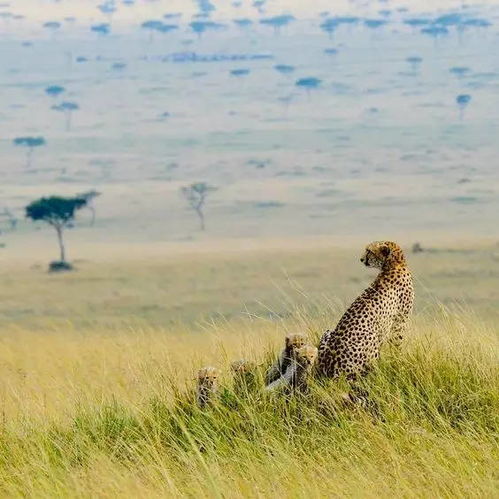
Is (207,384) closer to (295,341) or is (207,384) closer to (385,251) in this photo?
(295,341)

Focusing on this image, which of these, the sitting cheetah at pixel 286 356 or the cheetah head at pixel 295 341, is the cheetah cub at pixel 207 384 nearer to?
the sitting cheetah at pixel 286 356

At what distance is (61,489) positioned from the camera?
5.36m

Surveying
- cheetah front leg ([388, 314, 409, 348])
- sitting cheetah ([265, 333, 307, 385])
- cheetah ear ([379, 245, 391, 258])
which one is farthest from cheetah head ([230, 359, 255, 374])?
cheetah ear ([379, 245, 391, 258])

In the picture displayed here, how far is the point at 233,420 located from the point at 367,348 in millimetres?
613

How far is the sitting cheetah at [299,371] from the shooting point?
586cm

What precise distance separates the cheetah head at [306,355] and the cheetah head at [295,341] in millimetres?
20

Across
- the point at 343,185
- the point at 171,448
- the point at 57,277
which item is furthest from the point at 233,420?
the point at 343,185

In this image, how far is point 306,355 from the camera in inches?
231

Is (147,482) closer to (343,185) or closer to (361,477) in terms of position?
(361,477)

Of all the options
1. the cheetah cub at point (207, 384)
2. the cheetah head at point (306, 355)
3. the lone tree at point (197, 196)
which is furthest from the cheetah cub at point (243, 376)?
the lone tree at point (197, 196)

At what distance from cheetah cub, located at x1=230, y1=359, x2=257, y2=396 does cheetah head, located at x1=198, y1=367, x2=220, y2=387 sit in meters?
0.13

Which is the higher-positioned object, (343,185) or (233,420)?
(233,420)

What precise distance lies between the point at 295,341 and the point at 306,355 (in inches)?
2.9

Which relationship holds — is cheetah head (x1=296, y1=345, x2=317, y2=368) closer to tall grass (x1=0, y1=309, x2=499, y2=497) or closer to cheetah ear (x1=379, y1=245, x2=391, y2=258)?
tall grass (x1=0, y1=309, x2=499, y2=497)
